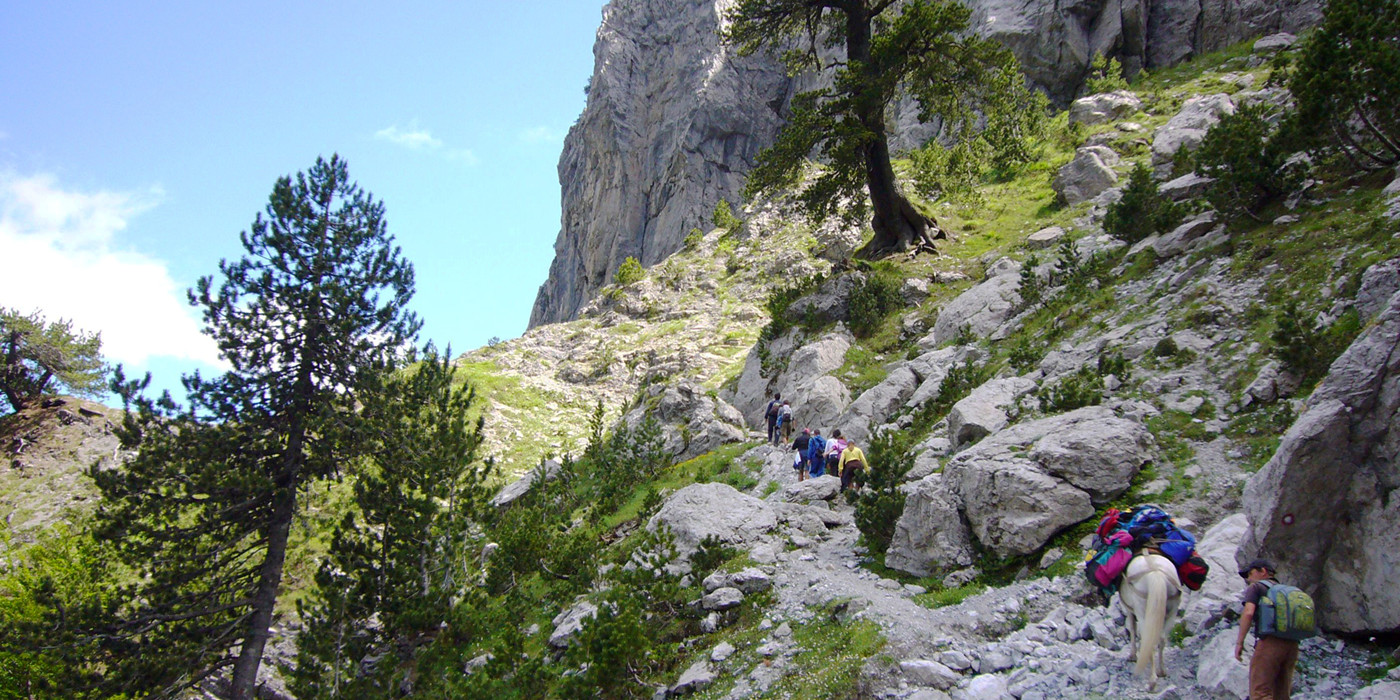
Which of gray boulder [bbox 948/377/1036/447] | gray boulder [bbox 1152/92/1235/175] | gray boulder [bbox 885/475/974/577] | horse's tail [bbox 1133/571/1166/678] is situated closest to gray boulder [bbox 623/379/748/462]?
gray boulder [bbox 948/377/1036/447]

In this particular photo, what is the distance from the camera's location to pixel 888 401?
1759cm

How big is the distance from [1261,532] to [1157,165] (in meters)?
22.2

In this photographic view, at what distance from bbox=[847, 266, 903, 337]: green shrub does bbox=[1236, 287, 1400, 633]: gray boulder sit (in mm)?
17236

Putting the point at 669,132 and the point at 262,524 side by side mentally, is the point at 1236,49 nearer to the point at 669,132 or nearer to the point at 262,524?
the point at 262,524

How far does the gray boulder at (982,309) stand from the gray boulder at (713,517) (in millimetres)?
8528

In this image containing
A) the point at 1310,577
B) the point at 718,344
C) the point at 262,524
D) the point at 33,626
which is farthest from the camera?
the point at 718,344

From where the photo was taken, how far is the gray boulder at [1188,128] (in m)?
22.9

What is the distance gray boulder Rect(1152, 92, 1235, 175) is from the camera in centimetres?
2294

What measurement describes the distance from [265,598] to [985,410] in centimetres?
1624

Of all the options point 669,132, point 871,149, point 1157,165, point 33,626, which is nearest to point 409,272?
point 33,626

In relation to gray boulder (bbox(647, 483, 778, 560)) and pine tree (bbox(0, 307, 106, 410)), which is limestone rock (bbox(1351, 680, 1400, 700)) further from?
pine tree (bbox(0, 307, 106, 410))

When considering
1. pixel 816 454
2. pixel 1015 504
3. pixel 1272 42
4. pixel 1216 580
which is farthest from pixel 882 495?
pixel 1272 42

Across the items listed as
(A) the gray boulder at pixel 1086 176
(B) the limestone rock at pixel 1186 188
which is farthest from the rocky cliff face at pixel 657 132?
(B) the limestone rock at pixel 1186 188

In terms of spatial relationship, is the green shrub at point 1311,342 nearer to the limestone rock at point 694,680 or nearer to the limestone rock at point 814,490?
the limestone rock at point 814,490
